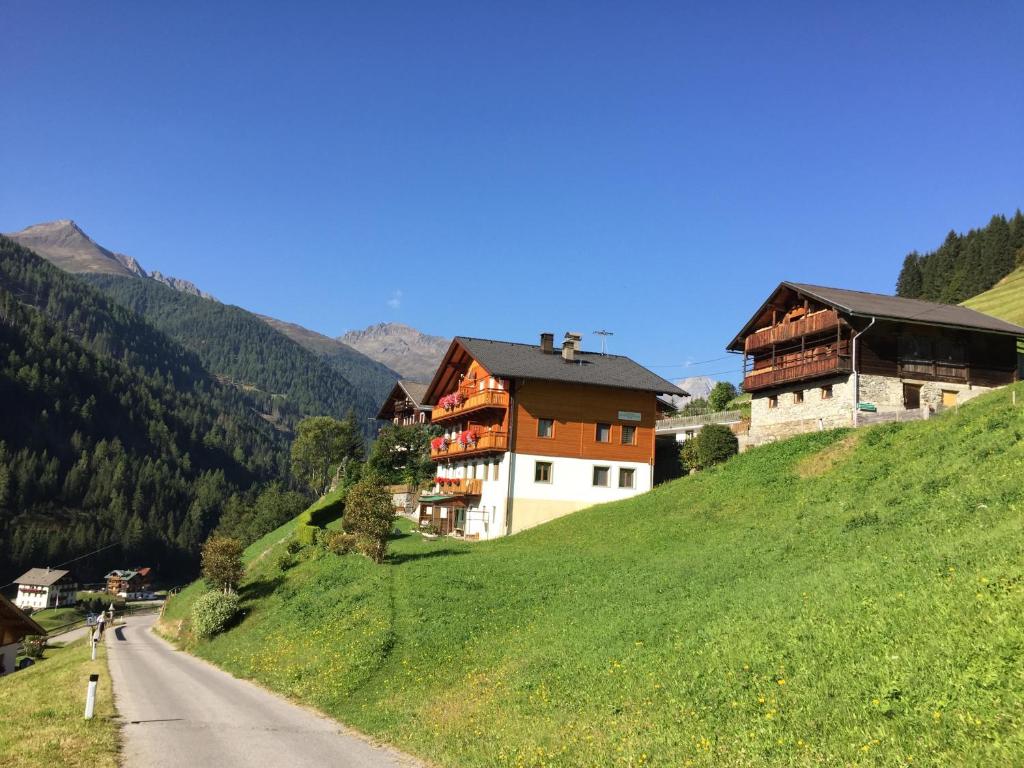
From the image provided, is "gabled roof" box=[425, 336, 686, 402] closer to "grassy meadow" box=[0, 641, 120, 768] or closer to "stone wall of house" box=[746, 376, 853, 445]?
"stone wall of house" box=[746, 376, 853, 445]

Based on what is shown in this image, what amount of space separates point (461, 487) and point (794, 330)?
79.1ft

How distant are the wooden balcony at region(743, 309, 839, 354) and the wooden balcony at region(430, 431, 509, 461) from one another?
64.9ft

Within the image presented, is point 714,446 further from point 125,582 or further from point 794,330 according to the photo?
point 125,582

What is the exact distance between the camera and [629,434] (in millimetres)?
47219

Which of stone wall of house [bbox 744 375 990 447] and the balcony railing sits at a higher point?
stone wall of house [bbox 744 375 990 447]

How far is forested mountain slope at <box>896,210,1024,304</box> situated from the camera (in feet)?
376

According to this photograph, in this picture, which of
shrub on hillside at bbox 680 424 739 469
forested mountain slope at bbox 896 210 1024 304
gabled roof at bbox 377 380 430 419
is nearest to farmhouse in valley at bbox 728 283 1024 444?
shrub on hillside at bbox 680 424 739 469

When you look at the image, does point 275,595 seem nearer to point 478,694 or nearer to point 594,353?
point 478,694

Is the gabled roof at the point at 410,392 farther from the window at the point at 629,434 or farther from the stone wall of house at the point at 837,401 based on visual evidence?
the stone wall of house at the point at 837,401

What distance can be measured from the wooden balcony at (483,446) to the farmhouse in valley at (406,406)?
20.3 m

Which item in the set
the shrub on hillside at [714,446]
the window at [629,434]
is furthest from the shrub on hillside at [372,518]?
the shrub on hillside at [714,446]

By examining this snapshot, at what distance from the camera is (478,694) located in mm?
15773

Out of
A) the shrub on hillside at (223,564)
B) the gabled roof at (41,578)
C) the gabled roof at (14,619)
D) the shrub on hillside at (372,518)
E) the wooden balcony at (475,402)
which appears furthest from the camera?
the gabled roof at (41,578)

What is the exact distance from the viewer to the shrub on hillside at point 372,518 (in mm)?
34094
